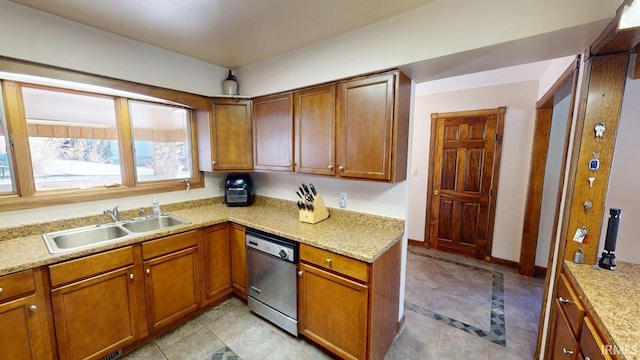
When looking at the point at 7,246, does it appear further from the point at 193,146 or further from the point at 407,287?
the point at 407,287

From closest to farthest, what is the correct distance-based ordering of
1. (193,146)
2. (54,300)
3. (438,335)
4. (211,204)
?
(54,300), (438,335), (193,146), (211,204)

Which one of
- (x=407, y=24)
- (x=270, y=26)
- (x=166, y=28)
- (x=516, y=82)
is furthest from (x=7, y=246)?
(x=516, y=82)

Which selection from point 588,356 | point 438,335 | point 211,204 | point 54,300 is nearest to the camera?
point 588,356

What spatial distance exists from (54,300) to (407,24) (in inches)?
111

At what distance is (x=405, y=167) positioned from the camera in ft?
6.19

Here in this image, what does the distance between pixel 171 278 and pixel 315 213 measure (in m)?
1.31

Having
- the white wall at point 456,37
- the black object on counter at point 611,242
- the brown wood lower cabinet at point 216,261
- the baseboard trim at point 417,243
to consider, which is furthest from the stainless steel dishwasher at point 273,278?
the baseboard trim at point 417,243

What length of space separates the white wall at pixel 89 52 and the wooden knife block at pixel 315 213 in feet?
5.44

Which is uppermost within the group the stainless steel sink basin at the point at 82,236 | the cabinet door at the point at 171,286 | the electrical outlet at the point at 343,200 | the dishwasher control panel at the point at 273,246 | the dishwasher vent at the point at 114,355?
the electrical outlet at the point at 343,200

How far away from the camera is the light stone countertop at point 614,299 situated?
2.72 ft

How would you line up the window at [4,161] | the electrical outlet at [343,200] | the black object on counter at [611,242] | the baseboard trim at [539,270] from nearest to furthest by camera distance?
the black object on counter at [611,242]
the window at [4,161]
the electrical outlet at [343,200]
the baseboard trim at [539,270]

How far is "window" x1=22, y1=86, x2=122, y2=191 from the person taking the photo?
6.00 feet

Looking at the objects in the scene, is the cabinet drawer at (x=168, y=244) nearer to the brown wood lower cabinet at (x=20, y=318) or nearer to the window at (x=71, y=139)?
the brown wood lower cabinet at (x=20, y=318)

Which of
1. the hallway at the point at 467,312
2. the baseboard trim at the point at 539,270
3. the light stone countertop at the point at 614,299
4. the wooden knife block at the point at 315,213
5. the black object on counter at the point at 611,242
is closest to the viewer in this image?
the light stone countertop at the point at 614,299
